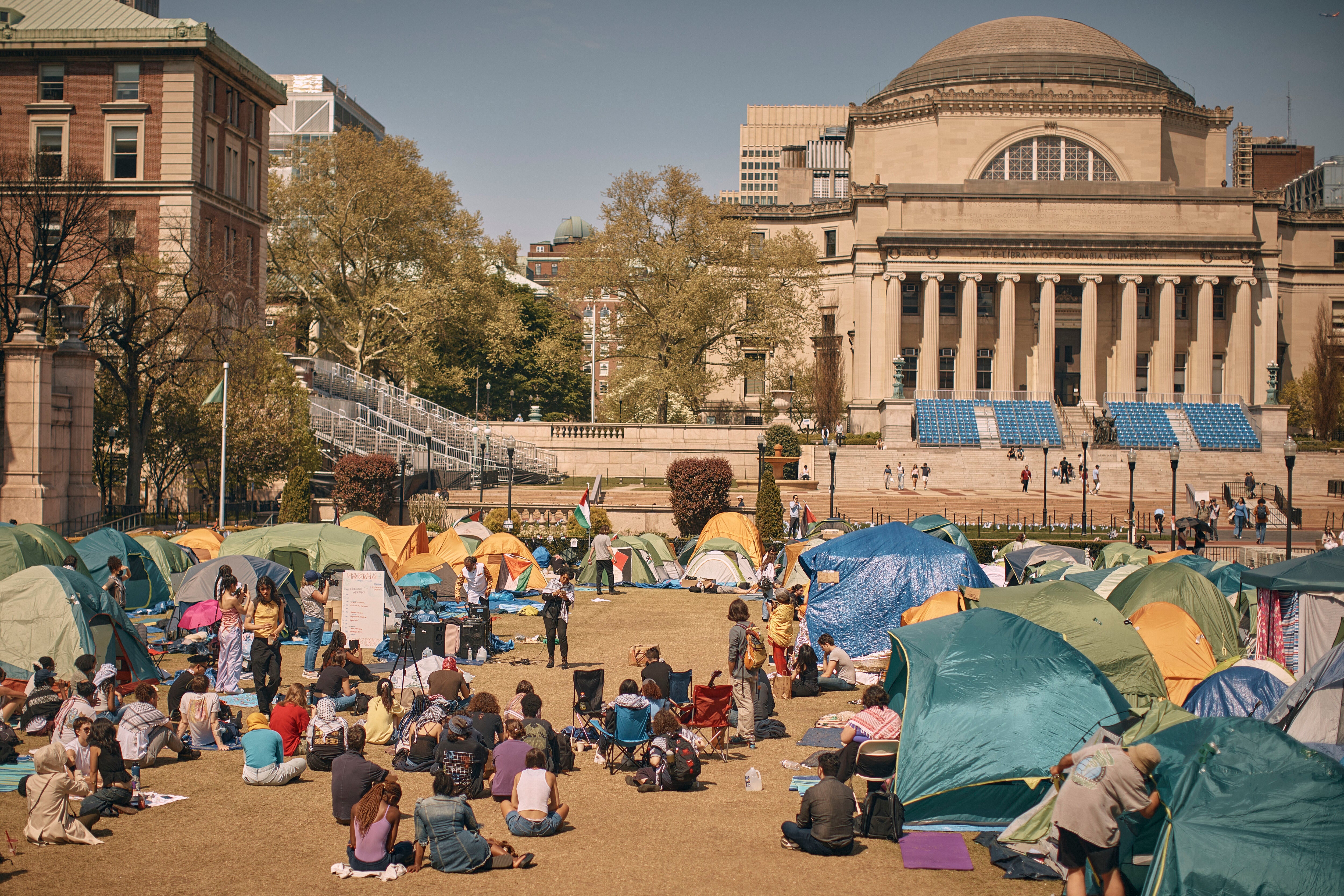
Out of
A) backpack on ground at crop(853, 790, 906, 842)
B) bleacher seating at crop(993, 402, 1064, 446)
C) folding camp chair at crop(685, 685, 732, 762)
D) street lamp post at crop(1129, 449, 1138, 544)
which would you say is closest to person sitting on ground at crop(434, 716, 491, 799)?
folding camp chair at crop(685, 685, 732, 762)

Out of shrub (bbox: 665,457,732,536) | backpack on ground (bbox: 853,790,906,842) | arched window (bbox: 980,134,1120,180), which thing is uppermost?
arched window (bbox: 980,134,1120,180)

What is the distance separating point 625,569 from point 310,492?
567 inches

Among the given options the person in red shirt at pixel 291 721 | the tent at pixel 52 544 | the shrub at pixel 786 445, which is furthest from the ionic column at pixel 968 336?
the person in red shirt at pixel 291 721

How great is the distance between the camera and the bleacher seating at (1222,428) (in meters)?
Answer: 57.4

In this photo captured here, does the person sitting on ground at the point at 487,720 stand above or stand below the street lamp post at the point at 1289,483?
below

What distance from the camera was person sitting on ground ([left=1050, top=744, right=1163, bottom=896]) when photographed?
361 inches

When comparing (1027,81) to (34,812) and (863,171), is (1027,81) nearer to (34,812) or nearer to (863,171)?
(863,171)

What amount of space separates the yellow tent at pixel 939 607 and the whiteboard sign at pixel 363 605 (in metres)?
8.88

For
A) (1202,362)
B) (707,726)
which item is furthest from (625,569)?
(1202,362)

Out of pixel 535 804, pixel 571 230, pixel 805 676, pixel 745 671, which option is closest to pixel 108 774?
pixel 535 804

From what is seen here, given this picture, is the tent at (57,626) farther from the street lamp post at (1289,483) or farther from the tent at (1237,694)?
the street lamp post at (1289,483)

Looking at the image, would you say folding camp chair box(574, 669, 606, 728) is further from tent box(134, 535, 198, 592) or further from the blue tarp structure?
tent box(134, 535, 198, 592)

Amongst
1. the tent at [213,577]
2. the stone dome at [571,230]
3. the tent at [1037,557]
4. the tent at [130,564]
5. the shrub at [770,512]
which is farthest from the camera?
the stone dome at [571,230]

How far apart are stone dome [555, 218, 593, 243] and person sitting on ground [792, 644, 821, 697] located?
153 meters
